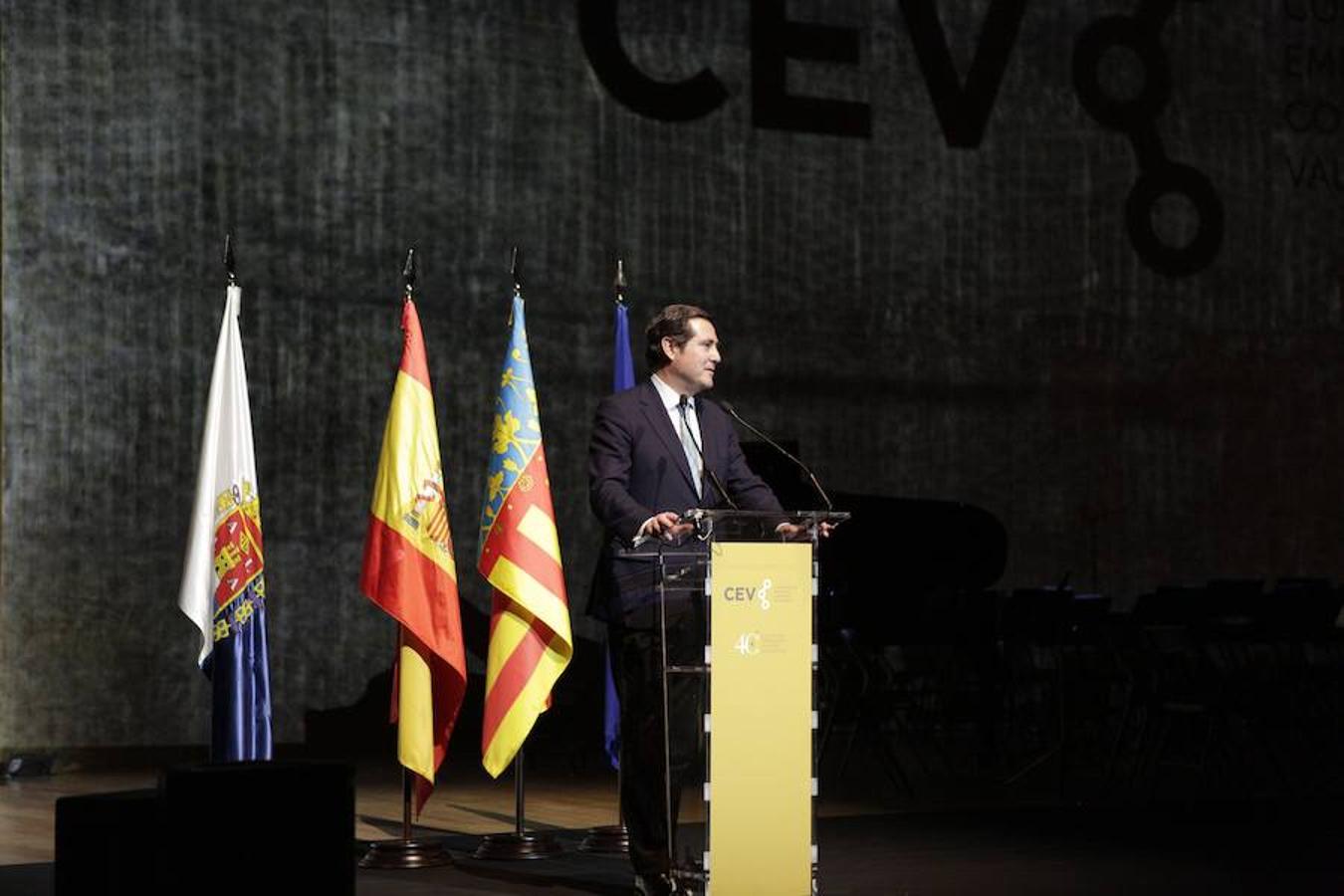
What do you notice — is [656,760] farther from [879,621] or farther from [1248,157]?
[1248,157]

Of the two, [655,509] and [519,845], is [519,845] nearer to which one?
[519,845]

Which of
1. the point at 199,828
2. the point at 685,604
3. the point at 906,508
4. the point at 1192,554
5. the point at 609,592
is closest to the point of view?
the point at 199,828

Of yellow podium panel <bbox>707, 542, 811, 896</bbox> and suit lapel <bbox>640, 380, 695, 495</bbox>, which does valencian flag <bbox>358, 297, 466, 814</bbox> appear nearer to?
suit lapel <bbox>640, 380, 695, 495</bbox>

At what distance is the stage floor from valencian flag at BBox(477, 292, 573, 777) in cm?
47

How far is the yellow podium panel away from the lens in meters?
4.84

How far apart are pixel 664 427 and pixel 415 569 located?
132cm

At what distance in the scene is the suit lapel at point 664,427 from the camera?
18.2ft

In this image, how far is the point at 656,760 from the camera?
5270mm

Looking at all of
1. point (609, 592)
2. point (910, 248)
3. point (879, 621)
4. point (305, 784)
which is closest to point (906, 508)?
point (879, 621)

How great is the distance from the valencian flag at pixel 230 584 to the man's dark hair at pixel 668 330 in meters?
1.72

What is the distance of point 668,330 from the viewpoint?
5.50 m

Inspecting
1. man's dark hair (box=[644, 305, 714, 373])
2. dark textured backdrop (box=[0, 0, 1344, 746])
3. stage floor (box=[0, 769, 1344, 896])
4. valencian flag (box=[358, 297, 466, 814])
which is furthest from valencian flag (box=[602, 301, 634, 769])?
dark textured backdrop (box=[0, 0, 1344, 746])

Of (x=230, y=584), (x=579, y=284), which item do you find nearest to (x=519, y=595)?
(x=230, y=584)

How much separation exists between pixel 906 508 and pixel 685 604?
5.85 metres
